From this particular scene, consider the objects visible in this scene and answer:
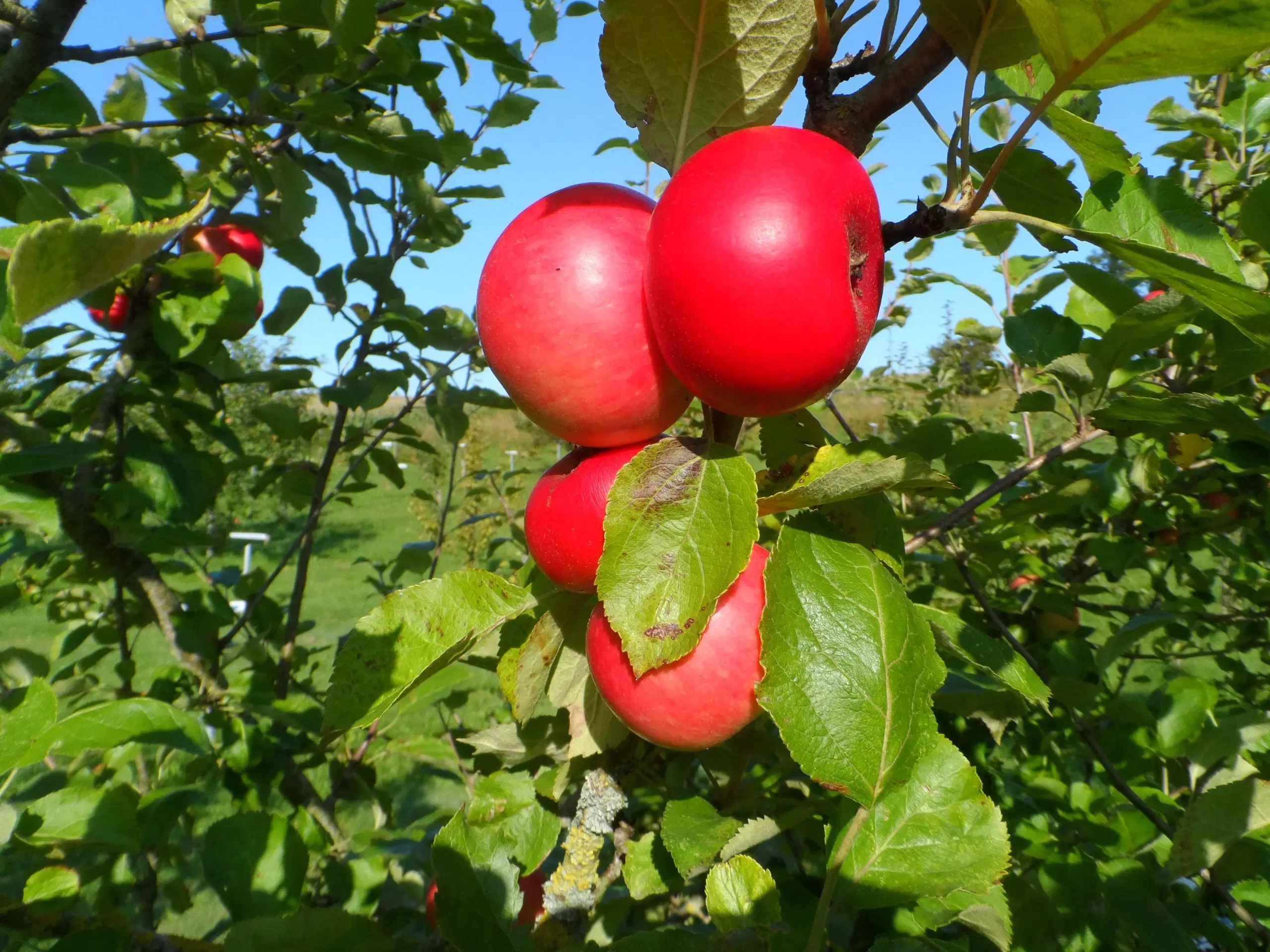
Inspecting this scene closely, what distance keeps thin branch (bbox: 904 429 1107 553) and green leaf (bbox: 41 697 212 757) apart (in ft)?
3.24

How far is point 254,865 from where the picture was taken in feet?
3.34

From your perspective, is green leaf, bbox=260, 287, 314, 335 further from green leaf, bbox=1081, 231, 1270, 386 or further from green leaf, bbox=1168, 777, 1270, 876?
green leaf, bbox=1168, 777, 1270, 876

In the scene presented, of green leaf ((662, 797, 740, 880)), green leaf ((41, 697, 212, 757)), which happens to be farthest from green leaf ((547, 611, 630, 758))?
green leaf ((41, 697, 212, 757))

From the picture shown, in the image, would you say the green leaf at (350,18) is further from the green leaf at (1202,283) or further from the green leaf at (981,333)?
the green leaf at (981,333)

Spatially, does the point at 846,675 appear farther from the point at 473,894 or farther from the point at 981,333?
the point at 981,333

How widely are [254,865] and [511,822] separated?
1.11 ft

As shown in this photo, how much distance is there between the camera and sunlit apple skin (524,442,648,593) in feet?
2.62

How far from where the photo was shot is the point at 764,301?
648mm

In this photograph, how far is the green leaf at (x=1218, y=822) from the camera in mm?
975

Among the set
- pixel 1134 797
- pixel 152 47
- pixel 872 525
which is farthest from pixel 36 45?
pixel 1134 797

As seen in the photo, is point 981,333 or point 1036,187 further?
point 981,333

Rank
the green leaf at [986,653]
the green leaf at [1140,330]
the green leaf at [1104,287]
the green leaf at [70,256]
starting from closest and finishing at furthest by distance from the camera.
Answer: the green leaf at [70,256], the green leaf at [986,653], the green leaf at [1140,330], the green leaf at [1104,287]

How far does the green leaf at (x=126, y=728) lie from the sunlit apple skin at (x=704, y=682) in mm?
627

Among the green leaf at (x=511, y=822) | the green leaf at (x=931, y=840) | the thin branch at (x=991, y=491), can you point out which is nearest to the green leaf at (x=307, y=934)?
the green leaf at (x=511, y=822)
